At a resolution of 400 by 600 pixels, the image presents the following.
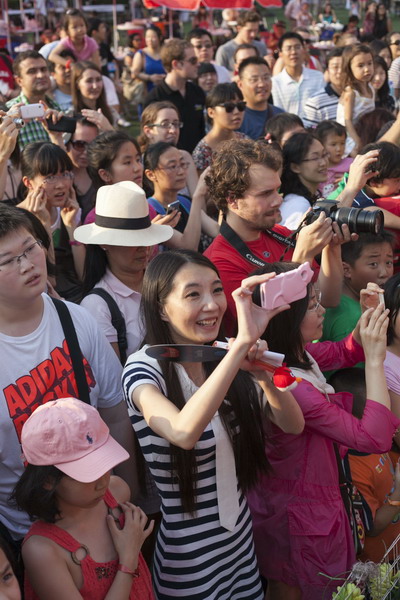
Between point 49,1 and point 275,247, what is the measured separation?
1857 centimetres

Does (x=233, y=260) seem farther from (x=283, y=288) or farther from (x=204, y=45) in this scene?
(x=204, y=45)

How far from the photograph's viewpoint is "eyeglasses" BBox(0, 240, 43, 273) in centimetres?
211

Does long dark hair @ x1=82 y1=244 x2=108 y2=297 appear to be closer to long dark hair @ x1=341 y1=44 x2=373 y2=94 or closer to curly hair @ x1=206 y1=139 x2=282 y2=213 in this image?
curly hair @ x1=206 y1=139 x2=282 y2=213

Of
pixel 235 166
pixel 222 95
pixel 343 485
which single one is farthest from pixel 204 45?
pixel 343 485

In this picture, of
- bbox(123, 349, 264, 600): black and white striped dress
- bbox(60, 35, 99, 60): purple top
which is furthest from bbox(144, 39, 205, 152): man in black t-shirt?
bbox(123, 349, 264, 600): black and white striped dress

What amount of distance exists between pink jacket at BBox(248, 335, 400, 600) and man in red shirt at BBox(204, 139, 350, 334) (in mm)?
628

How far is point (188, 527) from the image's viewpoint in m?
2.08

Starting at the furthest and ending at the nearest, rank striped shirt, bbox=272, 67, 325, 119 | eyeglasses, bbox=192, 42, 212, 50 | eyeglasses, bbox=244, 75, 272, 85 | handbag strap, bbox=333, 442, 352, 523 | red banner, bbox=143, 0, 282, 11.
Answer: red banner, bbox=143, 0, 282, 11, eyeglasses, bbox=192, 42, 212, 50, striped shirt, bbox=272, 67, 325, 119, eyeglasses, bbox=244, 75, 272, 85, handbag strap, bbox=333, 442, 352, 523

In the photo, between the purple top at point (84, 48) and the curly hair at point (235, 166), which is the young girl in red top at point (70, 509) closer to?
the curly hair at point (235, 166)

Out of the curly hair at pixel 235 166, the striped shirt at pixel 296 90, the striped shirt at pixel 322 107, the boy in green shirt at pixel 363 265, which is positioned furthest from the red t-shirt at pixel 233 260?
the striped shirt at pixel 296 90

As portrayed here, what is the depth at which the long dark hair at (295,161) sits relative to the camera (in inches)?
158

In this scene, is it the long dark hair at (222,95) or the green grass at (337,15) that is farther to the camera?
the green grass at (337,15)

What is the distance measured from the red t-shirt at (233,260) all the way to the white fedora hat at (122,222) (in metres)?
0.22

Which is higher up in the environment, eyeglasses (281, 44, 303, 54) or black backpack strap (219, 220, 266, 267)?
eyeglasses (281, 44, 303, 54)
